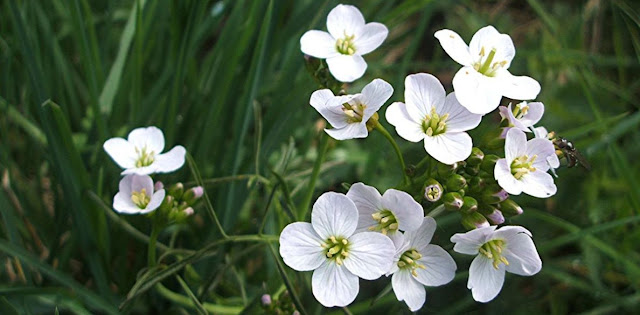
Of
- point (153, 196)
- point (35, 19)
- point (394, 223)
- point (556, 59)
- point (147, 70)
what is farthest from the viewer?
point (556, 59)

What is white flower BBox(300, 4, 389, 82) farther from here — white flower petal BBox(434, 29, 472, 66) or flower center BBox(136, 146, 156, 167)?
flower center BBox(136, 146, 156, 167)

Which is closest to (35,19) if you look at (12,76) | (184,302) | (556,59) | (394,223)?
(12,76)

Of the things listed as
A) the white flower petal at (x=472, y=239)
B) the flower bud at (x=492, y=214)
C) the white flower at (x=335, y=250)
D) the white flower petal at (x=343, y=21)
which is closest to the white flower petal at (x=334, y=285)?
the white flower at (x=335, y=250)

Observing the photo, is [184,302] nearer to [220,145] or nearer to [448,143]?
[220,145]

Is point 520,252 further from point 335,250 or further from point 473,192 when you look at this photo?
point 335,250

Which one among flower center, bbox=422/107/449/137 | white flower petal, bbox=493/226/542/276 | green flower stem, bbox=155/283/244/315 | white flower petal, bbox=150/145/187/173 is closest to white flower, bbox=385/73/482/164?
flower center, bbox=422/107/449/137

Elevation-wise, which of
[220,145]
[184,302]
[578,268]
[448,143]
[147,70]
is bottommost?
[578,268]

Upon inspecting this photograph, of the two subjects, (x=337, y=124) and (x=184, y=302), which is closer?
(x=337, y=124)
